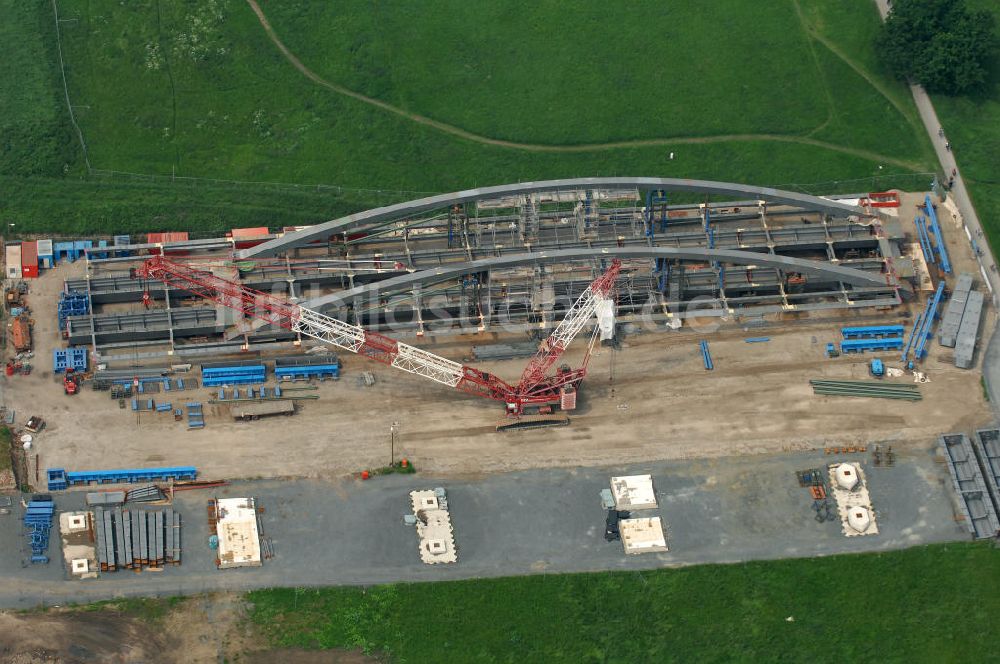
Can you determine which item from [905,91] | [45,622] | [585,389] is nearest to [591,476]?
[585,389]

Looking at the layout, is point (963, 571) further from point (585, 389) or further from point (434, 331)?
point (434, 331)

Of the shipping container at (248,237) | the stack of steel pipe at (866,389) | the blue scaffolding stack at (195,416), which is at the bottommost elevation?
the stack of steel pipe at (866,389)

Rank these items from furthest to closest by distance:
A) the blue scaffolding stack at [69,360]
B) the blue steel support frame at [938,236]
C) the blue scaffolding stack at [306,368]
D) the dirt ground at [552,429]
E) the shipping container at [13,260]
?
the blue steel support frame at [938,236] < the shipping container at [13,260] < the blue scaffolding stack at [306,368] < the blue scaffolding stack at [69,360] < the dirt ground at [552,429]

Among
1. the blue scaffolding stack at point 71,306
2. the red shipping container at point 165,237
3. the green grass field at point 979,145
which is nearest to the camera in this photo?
the blue scaffolding stack at point 71,306

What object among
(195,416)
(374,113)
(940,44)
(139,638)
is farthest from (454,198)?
(940,44)

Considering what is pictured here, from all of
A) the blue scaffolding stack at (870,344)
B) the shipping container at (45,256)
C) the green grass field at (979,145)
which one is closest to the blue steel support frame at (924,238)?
the green grass field at (979,145)

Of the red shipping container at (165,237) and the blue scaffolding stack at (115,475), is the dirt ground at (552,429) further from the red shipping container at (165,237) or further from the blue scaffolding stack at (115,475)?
the red shipping container at (165,237)

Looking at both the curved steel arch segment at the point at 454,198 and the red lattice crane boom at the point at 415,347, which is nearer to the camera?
the red lattice crane boom at the point at 415,347

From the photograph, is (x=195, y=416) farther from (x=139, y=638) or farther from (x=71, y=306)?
(x=139, y=638)
